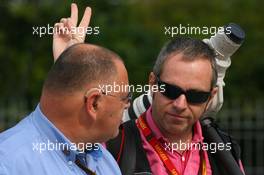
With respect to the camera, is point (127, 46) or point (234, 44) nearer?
point (234, 44)

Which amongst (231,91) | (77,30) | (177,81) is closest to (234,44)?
(177,81)

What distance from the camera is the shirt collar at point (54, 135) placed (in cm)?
229

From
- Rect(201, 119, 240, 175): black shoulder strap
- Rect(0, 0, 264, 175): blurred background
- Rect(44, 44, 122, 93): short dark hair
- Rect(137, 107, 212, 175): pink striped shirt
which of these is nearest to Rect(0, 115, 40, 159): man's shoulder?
Rect(44, 44, 122, 93): short dark hair

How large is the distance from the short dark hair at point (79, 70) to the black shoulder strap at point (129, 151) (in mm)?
590

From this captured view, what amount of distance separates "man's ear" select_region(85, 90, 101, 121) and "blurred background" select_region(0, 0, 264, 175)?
5956 mm

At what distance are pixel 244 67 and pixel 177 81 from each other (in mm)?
9290

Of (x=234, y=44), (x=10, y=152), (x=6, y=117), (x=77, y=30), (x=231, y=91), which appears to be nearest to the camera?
(x=10, y=152)

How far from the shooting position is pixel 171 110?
9.65 feet

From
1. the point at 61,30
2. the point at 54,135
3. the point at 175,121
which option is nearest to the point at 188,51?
the point at 175,121

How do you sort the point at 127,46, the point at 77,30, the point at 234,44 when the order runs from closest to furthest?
the point at 77,30 → the point at 234,44 → the point at 127,46

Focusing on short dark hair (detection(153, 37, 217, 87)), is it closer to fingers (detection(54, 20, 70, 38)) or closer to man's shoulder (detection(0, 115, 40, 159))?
fingers (detection(54, 20, 70, 38))

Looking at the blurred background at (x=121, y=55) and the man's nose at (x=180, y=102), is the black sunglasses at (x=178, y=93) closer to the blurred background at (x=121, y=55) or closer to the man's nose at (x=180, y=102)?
the man's nose at (x=180, y=102)

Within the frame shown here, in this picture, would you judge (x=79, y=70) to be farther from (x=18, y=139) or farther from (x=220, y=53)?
(x=220, y=53)

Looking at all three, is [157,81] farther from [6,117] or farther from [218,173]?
[6,117]
